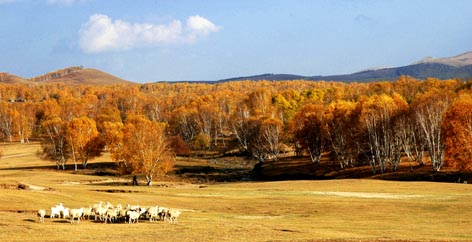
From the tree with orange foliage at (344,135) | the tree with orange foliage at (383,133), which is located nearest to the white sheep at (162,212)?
the tree with orange foliage at (383,133)

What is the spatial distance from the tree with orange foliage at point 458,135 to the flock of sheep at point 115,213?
6255cm

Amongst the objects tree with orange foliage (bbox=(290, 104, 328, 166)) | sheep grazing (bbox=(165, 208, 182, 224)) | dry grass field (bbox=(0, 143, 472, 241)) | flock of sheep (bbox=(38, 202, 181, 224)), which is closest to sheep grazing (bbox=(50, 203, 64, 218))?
flock of sheep (bbox=(38, 202, 181, 224))

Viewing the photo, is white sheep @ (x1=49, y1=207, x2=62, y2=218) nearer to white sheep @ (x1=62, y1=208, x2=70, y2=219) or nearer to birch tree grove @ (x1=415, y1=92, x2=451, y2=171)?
white sheep @ (x1=62, y1=208, x2=70, y2=219)

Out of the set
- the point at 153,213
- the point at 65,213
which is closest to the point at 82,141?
the point at 153,213

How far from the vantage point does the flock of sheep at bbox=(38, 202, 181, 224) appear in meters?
36.8

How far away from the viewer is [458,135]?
86.9 m

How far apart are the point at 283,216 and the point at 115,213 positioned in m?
16.0

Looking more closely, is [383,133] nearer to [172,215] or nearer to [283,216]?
[283,216]

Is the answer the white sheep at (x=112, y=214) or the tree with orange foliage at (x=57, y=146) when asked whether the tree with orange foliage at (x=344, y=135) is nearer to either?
the tree with orange foliage at (x=57, y=146)

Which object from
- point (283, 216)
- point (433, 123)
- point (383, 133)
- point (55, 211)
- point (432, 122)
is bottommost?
point (283, 216)

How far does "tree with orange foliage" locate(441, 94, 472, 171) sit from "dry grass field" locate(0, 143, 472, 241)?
16345mm

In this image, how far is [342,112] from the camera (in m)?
117

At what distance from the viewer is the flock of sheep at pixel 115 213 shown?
3681cm

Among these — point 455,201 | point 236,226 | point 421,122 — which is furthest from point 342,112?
point 236,226
